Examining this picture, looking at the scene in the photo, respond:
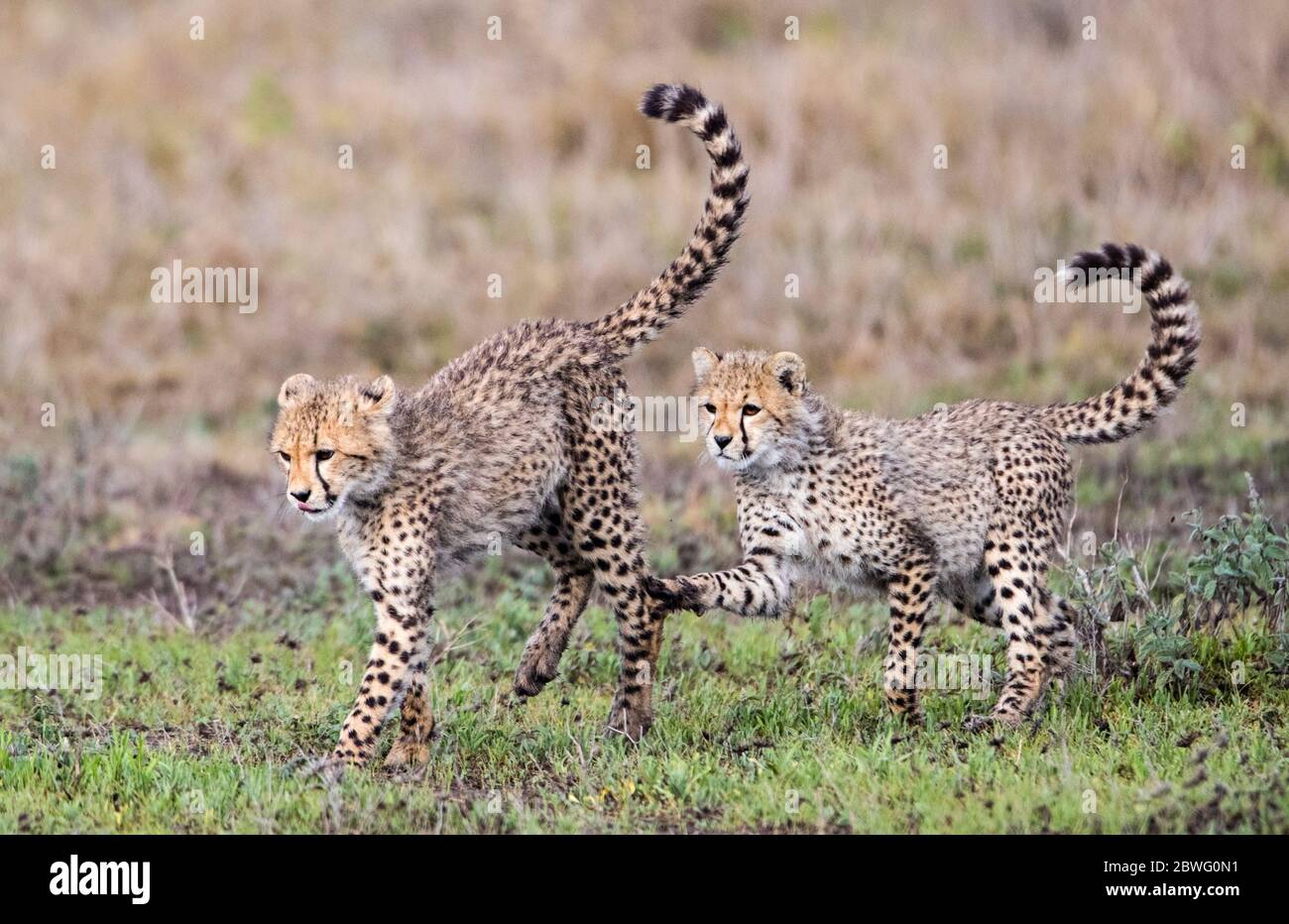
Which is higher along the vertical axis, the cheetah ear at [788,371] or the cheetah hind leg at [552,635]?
the cheetah ear at [788,371]

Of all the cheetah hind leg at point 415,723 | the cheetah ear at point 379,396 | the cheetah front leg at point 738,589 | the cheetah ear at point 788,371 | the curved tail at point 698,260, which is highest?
the curved tail at point 698,260

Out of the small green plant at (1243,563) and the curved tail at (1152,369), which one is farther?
the curved tail at (1152,369)

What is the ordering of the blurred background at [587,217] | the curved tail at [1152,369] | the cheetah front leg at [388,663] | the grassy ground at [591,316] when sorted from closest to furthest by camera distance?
the grassy ground at [591,316] < the cheetah front leg at [388,663] < the curved tail at [1152,369] < the blurred background at [587,217]

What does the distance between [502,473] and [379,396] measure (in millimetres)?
551

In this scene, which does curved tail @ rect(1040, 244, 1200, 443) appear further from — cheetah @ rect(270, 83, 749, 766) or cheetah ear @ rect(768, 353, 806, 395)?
cheetah @ rect(270, 83, 749, 766)

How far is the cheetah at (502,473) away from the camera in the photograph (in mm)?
6480

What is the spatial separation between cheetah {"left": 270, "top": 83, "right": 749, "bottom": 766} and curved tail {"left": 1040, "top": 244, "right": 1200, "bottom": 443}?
4.58 feet

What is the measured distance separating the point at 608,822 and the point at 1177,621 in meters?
2.40

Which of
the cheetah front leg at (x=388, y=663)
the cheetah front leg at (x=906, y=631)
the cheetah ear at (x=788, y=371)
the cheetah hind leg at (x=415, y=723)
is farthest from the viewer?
the cheetah ear at (x=788, y=371)

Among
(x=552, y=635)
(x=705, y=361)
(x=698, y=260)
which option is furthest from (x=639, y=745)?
(x=698, y=260)

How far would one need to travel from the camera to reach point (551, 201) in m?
14.2

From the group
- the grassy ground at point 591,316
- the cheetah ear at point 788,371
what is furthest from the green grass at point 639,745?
the cheetah ear at point 788,371

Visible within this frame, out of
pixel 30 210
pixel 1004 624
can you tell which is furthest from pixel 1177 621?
pixel 30 210

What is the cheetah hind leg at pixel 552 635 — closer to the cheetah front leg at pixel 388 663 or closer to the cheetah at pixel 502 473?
the cheetah at pixel 502 473
